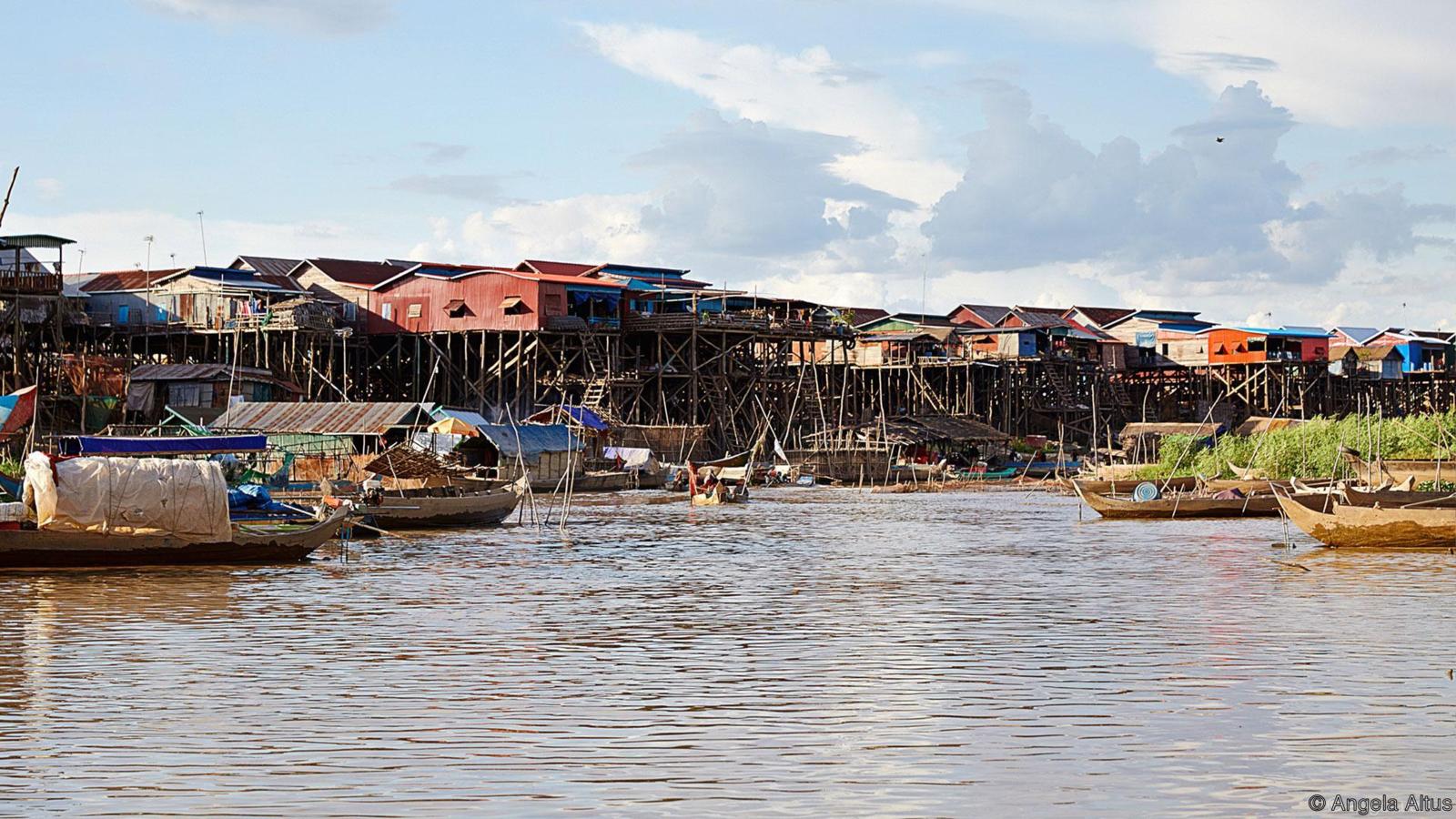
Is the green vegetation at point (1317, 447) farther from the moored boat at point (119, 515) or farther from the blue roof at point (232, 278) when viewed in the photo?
the blue roof at point (232, 278)

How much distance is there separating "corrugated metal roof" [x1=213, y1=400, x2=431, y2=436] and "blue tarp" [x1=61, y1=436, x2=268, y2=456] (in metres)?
21.5

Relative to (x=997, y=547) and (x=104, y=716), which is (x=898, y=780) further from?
(x=997, y=547)

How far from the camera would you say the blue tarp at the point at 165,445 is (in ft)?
94.6

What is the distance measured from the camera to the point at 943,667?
46.3 feet

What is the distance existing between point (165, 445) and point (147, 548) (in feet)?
23.6

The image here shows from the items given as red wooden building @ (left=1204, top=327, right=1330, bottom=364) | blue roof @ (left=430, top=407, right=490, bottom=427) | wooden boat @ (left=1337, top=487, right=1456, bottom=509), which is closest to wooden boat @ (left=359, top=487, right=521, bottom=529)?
blue roof @ (left=430, top=407, right=490, bottom=427)

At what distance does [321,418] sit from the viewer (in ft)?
177

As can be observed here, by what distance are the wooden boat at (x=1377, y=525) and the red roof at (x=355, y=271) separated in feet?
176

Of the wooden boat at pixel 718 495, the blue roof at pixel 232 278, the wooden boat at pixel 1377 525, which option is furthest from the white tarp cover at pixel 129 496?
the blue roof at pixel 232 278

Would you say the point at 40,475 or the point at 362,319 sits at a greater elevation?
the point at 362,319

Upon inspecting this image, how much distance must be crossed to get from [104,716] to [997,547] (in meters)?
21.2

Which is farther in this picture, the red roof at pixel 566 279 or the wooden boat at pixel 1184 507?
the red roof at pixel 566 279

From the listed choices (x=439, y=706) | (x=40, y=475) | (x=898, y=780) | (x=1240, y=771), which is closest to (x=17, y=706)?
(x=439, y=706)

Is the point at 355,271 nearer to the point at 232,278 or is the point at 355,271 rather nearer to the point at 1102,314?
the point at 232,278
